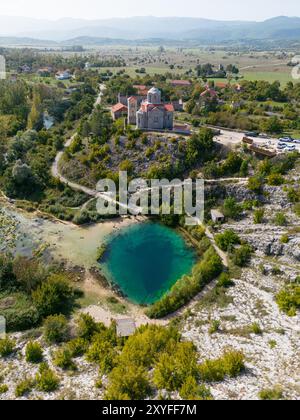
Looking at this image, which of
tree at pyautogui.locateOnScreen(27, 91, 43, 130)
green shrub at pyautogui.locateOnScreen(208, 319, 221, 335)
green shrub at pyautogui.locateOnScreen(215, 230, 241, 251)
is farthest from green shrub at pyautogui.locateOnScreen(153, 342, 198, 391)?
tree at pyautogui.locateOnScreen(27, 91, 43, 130)

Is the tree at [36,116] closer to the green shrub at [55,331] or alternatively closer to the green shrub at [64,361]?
the green shrub at [55,331]

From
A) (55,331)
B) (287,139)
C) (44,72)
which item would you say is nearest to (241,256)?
(55,331)

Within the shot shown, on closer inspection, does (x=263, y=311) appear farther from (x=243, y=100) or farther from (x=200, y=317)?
(x=243, y=100)

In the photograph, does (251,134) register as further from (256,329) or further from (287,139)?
(256,329)

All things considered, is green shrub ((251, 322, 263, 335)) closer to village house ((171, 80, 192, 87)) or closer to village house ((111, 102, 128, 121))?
village house ((111, 102, 128, 121))

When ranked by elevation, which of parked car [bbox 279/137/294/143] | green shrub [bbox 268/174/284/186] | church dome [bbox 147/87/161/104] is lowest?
green shrub [bbox 268/174/284/186]
